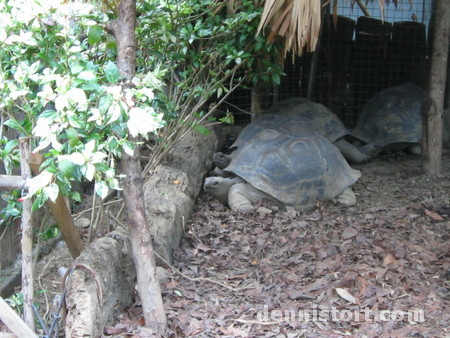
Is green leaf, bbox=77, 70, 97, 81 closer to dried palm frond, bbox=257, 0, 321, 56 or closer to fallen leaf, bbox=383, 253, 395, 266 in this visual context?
dried palm frond, bbox=257, 0, 321, 56

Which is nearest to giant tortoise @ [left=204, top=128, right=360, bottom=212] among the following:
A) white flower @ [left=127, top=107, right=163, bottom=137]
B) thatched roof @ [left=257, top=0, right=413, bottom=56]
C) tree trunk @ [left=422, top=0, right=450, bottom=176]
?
tree trunk @ [left=422, top=0, right=450, bottom=176]

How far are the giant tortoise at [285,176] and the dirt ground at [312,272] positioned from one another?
13cm

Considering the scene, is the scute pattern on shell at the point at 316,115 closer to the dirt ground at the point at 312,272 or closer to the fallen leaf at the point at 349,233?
the dirt ground at the point at 312,272

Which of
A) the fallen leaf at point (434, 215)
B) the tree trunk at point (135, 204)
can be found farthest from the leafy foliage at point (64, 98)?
the fallen leaf at point (434, 215)

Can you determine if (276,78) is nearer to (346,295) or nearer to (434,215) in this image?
(434,215)

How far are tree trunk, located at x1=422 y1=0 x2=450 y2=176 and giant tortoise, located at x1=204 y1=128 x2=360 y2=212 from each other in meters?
0.84

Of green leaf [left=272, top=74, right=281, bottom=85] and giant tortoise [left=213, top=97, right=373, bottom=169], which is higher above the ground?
green leaf [left=272, top=74, right=281, bottom=85]

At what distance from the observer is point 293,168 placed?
5152mm

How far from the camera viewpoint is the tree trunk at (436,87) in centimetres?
552

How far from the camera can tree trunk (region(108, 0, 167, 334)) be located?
2.80m

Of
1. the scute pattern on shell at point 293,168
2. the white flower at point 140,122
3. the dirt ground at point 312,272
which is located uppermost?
the white flower at point 140,122

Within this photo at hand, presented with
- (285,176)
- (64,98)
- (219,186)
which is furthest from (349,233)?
(64,98)

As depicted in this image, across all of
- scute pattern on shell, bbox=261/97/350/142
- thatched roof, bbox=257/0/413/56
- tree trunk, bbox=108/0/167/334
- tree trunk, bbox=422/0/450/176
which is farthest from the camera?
scute pattern on shell, bbox=261/97/350/142

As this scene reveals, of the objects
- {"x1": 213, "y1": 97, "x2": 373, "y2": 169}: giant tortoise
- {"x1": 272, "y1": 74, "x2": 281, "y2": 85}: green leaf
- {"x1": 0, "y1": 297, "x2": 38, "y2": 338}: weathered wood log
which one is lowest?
{"x1": 0, "y1": 297, "x2": 38, "y2": 338}: weathered wood log
